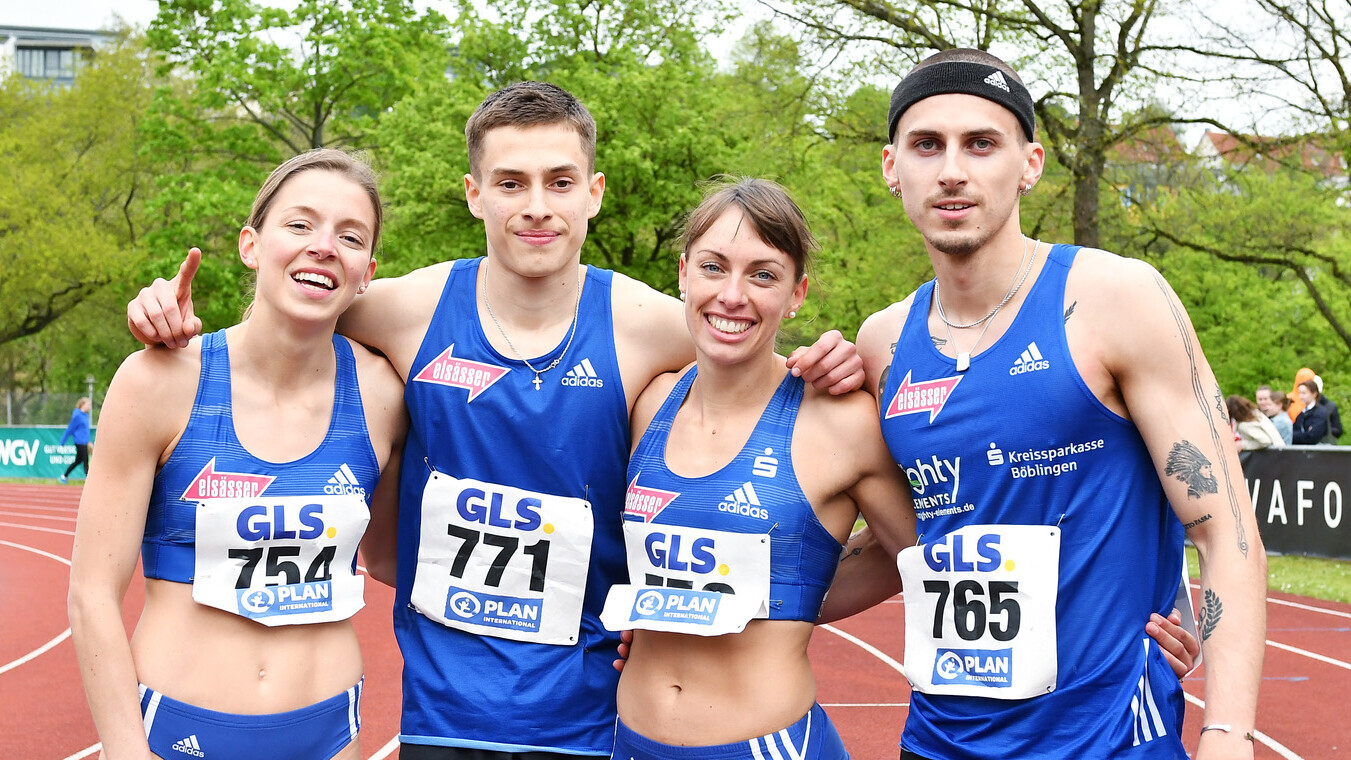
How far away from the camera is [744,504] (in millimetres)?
2652

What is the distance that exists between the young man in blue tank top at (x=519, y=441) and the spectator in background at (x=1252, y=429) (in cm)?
1048

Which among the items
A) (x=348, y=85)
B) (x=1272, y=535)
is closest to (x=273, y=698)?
(x=1272, y=535)

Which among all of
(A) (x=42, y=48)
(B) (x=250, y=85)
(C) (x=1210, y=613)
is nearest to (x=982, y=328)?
(C) (x=1210, y=613)

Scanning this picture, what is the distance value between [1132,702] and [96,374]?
144 feet

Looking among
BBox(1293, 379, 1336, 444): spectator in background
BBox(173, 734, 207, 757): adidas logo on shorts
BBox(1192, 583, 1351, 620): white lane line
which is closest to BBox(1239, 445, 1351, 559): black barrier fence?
BBox(1293, 379, 1336, 444): spectator in background

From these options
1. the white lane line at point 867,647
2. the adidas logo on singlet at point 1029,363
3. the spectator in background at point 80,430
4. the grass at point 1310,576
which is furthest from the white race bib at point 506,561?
the spectator in background at point 80,430

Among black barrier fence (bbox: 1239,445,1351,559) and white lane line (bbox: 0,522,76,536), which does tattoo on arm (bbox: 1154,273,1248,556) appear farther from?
white lane line (bbox: 0,522,76,536)

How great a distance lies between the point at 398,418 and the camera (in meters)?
2.99

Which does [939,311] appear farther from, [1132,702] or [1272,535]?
[1272,535]

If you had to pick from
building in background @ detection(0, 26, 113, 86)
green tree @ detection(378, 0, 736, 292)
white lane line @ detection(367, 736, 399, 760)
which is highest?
building in background @ detection(0, 26, 113, 86)

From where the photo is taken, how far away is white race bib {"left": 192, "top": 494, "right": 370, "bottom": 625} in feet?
8.41

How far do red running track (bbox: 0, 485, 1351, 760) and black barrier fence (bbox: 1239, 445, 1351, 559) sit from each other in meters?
1.64

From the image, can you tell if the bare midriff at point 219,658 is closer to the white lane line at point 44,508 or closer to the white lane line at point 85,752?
the white lane line at point 85,752

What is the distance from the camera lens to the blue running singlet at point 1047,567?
238 cm
